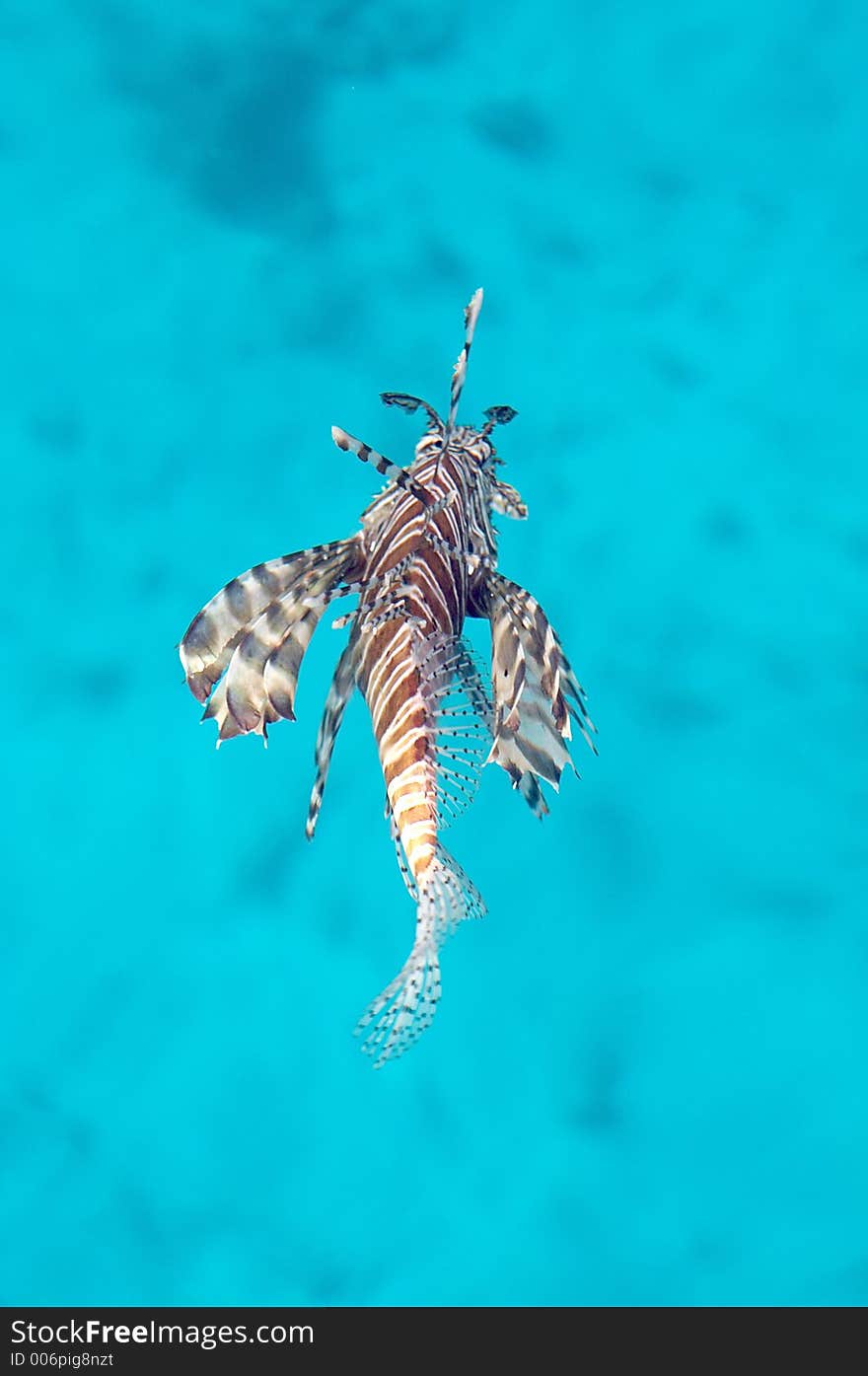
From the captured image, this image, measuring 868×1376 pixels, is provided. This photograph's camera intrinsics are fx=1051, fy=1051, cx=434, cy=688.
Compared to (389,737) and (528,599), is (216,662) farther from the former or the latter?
(528,599)

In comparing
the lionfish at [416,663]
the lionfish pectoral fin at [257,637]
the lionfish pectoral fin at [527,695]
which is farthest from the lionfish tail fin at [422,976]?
the lionfish pectoral fin at [257,637]

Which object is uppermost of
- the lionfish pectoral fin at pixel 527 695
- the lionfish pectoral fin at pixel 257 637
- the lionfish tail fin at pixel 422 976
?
the lionfish pectoral fin at pixel 257 637

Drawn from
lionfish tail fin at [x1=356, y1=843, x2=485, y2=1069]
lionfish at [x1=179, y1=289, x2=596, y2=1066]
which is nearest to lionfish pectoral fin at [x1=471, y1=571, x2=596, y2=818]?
lionfish at [x1=179, y1=289, x2=596, y2=1066]

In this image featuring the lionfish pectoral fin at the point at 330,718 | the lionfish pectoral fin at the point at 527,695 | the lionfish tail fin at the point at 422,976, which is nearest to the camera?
the lionfish tail fin at the point at 422,976

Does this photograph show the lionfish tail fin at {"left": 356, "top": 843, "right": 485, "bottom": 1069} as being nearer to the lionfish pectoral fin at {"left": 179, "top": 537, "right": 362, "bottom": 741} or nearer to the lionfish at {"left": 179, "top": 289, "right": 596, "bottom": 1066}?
the lionfish at {"left": 179, "top": 289, "right": 596, "bottom": 1066}

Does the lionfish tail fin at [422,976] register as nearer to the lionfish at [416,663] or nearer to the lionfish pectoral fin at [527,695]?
the lionfish at [416,663]

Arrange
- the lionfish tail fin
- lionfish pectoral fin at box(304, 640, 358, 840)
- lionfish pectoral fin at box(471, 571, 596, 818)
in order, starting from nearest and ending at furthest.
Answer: the lionfish tail fin, lionfish pectoral fin at box(471, 571, 596, 818), lionfish pectoral fin at box(304, 640, 358, 840)
